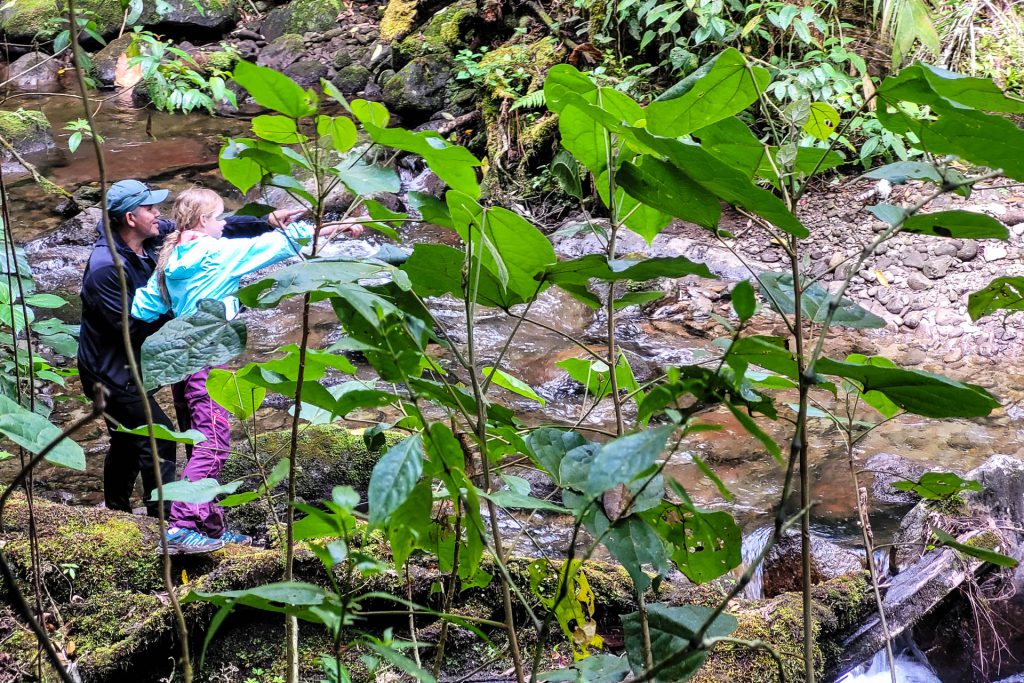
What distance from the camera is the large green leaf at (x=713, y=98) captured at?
0.86m

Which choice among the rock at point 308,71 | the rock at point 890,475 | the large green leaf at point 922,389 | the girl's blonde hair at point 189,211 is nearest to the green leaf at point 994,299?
the large green leaf at point 922,389

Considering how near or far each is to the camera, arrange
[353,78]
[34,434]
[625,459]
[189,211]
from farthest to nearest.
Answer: [353,78], [189,211], [34,434], [625,459]

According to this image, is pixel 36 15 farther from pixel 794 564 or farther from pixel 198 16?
pixel 794 564

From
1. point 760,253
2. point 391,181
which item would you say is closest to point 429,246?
point 391,181

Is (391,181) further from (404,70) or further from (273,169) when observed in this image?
(404,70)

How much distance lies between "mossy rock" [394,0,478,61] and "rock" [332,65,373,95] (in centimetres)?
81

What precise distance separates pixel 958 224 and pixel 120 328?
10.2 feet

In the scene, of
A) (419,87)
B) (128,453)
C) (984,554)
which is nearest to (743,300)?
(984,554)

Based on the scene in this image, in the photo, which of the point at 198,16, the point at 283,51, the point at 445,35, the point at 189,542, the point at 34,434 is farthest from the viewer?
the point at 198,16

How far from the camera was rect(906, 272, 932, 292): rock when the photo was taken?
5910 millimetres

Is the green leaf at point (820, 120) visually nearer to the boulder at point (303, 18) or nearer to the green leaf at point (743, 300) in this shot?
the green leaf at point (743, 300)

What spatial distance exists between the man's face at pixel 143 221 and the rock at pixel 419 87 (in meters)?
7.16

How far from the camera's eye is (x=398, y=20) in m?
12.3

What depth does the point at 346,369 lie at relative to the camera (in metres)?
1.15
